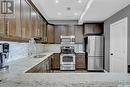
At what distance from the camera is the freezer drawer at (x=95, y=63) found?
742cm

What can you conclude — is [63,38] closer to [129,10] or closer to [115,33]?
[115,33]

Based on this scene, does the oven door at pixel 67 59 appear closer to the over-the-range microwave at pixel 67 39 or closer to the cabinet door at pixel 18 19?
the over-the-range microwave at pixel 67 39

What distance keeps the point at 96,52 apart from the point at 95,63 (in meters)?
0.49

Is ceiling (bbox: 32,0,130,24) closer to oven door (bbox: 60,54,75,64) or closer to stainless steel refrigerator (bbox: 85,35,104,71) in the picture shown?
stainless steel refrigerator (bbox: 85,35,104,71)

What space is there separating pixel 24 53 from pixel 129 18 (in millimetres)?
3009

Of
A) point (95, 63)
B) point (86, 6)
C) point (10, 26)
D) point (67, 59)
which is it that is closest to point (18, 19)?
point (10, 26)

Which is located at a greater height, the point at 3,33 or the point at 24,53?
the point at 3,33

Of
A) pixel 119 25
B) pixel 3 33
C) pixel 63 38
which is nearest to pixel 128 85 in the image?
pixel 3 33

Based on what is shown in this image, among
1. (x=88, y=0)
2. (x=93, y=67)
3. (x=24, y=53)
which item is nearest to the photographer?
(x=88, y=0)

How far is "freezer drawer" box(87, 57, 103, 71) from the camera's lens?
7422 mm

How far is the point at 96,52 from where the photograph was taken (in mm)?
7465

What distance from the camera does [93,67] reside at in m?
7.46

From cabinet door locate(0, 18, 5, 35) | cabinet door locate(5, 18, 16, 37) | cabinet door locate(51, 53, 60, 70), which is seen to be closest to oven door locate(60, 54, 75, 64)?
cabinet door locate(51, 53, 60, 70)

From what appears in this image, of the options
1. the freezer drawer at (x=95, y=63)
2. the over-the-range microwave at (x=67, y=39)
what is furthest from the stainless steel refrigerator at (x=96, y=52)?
the over-the-range microwave at (x=67, y=39)
